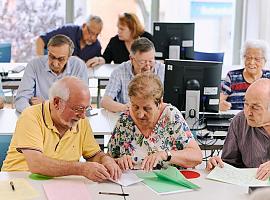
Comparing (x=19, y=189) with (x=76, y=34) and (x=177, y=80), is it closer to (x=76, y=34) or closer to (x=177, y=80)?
(x=177, y=80)

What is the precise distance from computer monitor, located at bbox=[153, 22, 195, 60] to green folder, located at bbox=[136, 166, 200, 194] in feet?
9.97

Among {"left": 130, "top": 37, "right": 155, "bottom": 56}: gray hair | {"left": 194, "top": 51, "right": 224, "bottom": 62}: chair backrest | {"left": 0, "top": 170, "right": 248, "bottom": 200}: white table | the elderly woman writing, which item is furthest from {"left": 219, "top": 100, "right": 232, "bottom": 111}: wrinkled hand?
{"left": 0, "top": 170, "right": 248, "bottom": 200}: white table

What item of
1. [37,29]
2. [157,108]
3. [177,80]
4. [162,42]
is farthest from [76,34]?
[157,108]

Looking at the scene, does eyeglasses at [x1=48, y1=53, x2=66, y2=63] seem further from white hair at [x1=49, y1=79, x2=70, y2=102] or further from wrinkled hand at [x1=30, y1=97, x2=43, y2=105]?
white hair at [x1=49, y1=79, x2=70, y2=102]

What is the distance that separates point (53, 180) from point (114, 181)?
0.28 meters

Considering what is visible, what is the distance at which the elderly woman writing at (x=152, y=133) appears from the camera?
2545 millimetres

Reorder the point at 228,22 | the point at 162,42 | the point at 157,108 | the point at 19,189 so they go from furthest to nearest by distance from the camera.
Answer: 1. the point at 228,22
2. the point at 162,42
3. the point at 157,108
4. the point at 19,189

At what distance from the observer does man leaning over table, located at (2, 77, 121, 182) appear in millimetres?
2266

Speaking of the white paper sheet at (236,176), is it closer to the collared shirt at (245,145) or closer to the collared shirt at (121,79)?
the collared shirt at (245,145)

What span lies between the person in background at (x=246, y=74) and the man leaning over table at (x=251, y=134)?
4.64 ft

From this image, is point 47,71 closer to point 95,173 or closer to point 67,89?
point 67,89

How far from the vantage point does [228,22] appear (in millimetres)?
7434

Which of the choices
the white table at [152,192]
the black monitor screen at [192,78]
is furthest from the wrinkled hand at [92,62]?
the white table at [152,192]

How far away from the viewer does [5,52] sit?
20.0ft
